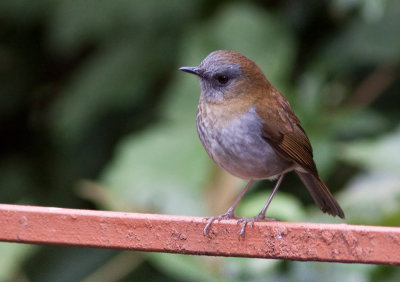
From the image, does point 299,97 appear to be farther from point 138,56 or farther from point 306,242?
point 306,242

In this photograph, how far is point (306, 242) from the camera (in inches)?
76.3

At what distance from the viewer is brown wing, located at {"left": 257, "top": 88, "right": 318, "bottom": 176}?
10.3 ft

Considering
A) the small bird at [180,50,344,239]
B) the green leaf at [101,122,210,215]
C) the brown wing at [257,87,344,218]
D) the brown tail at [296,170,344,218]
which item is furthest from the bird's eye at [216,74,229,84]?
the green leaf at [101,122,210,215]

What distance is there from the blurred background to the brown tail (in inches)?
6.0

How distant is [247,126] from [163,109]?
1.51 m

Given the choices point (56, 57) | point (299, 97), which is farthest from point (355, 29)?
point (56, 57)

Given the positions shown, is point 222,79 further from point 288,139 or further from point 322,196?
point 322,196

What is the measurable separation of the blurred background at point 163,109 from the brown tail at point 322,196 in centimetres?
15

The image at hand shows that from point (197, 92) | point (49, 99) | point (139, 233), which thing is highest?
point (139, 233)

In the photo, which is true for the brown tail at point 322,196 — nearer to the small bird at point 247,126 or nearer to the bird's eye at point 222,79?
the small bird at point 247,126

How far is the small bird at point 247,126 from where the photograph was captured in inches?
120

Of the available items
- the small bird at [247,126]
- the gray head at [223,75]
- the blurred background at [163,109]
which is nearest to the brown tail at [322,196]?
the small bird at [247,126]

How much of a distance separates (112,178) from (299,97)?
3.88 ft

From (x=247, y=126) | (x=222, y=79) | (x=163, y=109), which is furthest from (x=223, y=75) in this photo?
(x=163, y=109)
